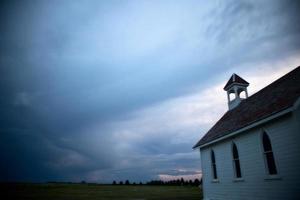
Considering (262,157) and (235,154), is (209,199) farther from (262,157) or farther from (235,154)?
(262,157)

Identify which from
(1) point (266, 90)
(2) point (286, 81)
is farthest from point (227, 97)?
(2) point (286, 81)

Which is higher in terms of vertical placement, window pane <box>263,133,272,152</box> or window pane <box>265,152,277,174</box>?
window pane <box>263,133,272,152</box>

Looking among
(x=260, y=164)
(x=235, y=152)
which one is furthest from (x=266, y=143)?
(x=235, y=152)

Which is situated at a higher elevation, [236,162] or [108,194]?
[236,162]

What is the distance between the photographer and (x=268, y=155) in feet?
42.3

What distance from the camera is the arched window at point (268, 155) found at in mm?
12539

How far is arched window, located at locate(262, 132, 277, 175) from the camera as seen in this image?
12539mm

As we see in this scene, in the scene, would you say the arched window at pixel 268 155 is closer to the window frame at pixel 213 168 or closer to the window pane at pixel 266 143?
the window pane at pixel 266 143

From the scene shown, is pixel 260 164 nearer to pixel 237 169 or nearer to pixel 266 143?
pixel 266 143

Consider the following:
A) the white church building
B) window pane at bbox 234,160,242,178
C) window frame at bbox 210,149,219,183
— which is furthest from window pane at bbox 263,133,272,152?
window frame at bbox 210,149,219,183

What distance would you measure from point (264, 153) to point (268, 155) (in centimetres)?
21

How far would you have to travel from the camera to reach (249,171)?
46.5 ft

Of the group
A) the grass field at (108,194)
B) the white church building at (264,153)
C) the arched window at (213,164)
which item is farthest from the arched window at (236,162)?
the grass field at (108,194)

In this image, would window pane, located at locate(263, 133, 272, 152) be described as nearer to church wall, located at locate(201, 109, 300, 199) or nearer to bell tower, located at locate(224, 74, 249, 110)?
church wall, located at locate(201, 109, 300, 199)
